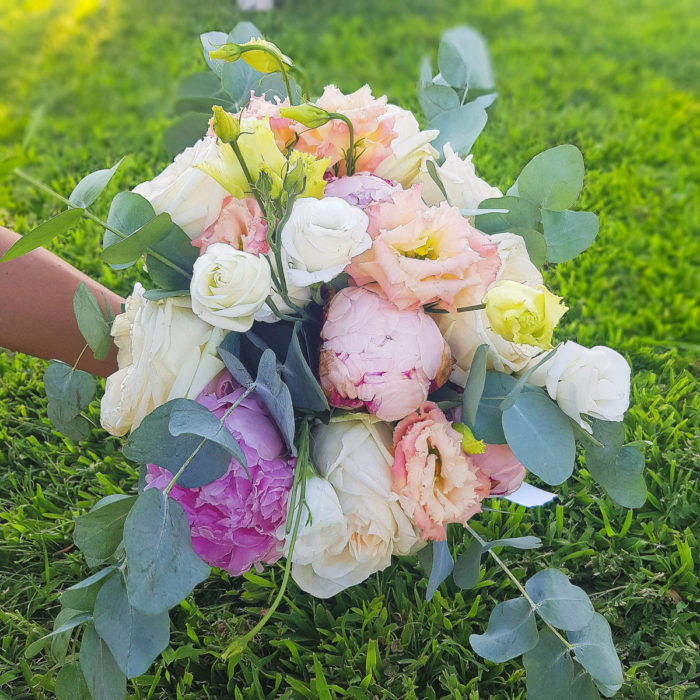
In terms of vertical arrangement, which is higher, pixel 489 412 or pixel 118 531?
pixel 489 412

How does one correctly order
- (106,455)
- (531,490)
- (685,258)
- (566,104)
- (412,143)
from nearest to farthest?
(412,143) < (531,490) < (106,455) < (685,258) < (566,104)

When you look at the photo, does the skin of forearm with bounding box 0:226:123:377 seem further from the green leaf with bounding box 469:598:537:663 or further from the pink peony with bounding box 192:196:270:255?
the green leaf with bounding box 469:598:537:663

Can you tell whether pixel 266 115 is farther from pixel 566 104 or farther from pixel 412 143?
pixel 566 104

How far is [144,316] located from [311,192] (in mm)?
235

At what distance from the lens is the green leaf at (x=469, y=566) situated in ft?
3.39

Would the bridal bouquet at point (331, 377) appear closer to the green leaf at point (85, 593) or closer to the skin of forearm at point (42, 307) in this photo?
the green leaf at point (85, 593)

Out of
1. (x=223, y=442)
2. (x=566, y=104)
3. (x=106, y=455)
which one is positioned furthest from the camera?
(x=566, y=104)

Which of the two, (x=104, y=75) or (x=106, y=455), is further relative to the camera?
(x=104, y=75)

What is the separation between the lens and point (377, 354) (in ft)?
2.68

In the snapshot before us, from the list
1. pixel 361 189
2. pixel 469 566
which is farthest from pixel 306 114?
pixel 469 566

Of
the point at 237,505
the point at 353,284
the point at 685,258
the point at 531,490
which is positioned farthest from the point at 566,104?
the point at 237,505

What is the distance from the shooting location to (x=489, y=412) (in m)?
0.86

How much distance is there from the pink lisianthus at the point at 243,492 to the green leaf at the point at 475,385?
197mm

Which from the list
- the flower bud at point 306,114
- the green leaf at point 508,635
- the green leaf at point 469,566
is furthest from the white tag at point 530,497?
the flower bud at point 306,114
